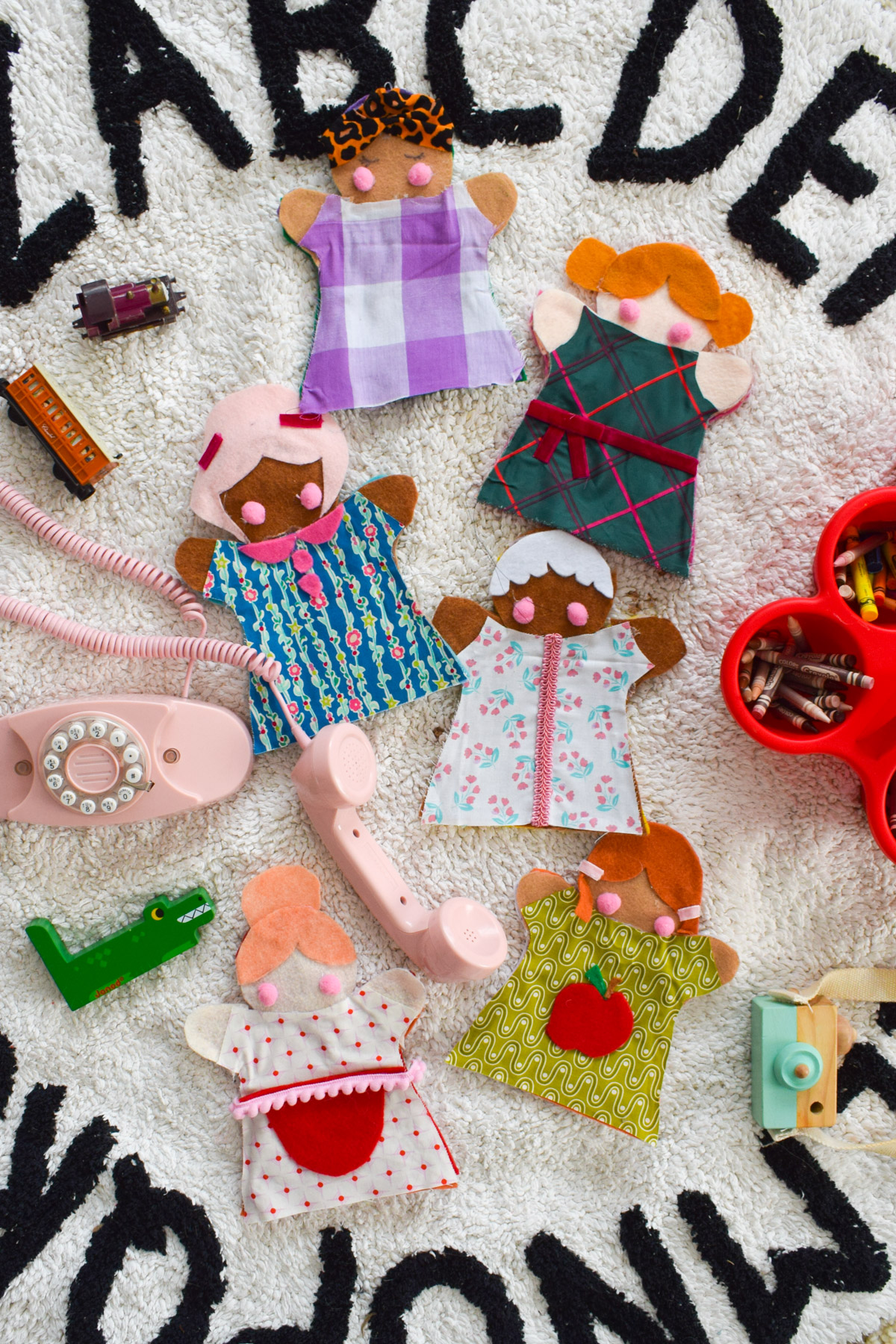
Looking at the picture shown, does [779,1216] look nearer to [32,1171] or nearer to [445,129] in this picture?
[32,1171]

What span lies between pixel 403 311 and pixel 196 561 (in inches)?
13.3

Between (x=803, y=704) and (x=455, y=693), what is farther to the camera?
(x=455, y=693)

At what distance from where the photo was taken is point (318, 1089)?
0.88m

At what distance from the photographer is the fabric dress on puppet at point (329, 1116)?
2.91ft

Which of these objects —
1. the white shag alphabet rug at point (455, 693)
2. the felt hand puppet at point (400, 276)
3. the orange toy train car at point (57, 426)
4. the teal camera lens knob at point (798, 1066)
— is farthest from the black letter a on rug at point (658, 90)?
the teal camera lens knob at point (798, 1066)

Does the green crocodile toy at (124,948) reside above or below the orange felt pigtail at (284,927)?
below

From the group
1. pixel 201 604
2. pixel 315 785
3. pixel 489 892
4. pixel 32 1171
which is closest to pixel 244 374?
pixel 201 604

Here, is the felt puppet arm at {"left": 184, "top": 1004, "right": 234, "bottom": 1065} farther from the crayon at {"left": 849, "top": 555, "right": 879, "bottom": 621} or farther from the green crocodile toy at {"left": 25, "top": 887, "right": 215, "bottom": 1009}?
the crayon at {"left": 849, "top": 555, "right": 879, "bottom": 621}

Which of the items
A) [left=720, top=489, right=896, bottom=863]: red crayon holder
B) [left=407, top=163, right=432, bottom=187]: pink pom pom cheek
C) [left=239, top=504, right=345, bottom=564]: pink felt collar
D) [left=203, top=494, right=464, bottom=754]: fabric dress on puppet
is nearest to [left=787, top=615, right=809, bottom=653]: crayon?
[left=720, top=489, right=896, bottom=863]: red crayon holder

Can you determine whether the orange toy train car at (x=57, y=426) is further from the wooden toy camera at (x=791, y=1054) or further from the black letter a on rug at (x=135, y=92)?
the wooden toy camera at (x=791, y=1054)

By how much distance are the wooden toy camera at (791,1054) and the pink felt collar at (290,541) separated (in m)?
0.68

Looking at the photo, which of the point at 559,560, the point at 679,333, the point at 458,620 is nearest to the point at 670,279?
the point at 679,333

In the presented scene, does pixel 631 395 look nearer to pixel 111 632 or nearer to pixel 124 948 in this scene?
pixel 111 632

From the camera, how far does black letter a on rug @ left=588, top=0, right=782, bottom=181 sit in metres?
0.88
